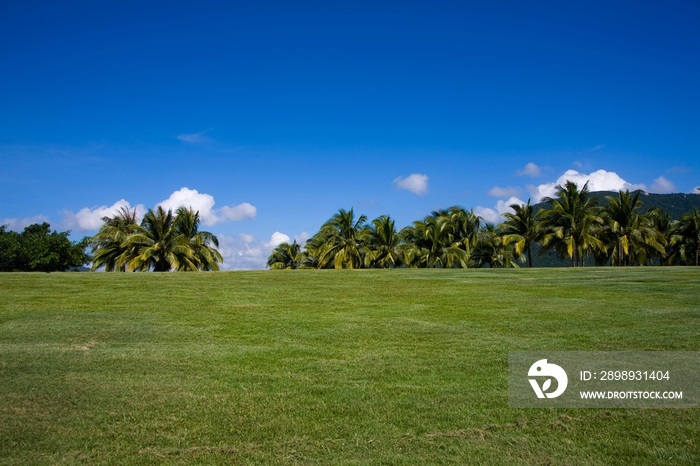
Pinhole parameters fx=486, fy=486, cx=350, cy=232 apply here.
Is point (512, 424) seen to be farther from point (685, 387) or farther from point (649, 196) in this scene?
point (649, 196)

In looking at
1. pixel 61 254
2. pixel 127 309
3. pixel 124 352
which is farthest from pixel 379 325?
pixel 61 254

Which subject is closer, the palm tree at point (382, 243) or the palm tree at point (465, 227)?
the palm tree at point (382, 243)

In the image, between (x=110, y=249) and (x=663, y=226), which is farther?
(x=663, y=226)

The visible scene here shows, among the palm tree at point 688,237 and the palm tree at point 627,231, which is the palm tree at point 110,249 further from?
the palm tree at point 688,237

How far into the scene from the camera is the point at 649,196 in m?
104

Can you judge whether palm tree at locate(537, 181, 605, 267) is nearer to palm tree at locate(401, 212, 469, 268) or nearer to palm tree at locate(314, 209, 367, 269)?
palm tree at locate(401, 212, 469, 268)

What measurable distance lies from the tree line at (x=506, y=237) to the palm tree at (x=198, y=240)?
25.5 feet

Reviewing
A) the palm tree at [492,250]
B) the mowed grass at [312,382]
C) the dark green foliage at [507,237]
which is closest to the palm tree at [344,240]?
the dark green foliage at [507,237]

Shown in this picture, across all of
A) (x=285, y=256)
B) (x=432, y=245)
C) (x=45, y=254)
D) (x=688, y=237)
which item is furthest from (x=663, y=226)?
(x=45, y=254)

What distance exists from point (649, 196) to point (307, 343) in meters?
116
